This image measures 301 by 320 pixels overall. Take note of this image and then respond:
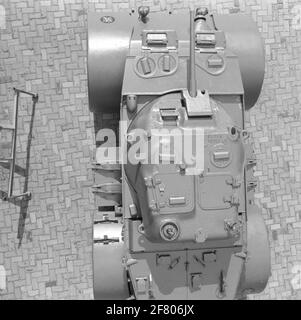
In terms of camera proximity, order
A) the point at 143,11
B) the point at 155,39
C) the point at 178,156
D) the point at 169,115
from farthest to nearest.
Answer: the point at 143,11 → the point at 155,39 → the point at 169,115 → the point at 178,156

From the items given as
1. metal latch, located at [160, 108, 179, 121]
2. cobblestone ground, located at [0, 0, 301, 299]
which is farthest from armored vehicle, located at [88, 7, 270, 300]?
cobblestone ground, located at [0, 0, 301, 299]

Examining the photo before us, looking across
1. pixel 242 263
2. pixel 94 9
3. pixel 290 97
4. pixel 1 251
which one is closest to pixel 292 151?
pixel 290 97

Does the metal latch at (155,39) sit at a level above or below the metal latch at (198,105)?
above

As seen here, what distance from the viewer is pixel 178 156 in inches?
207

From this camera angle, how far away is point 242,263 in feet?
19.0

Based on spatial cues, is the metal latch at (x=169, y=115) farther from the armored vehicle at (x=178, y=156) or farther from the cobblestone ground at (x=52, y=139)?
the cobblestone ground at (x=52, y=139)

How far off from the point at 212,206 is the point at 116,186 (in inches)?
61.2

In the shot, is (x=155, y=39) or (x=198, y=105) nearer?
(x=198, y=105)

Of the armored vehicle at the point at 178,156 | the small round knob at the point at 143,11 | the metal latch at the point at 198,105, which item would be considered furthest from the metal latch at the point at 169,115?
the small round knob at the point at 143,11

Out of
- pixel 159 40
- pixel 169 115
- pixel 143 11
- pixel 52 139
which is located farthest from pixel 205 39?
pixel 52 139

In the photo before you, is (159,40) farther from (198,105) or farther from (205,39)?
(198,105)

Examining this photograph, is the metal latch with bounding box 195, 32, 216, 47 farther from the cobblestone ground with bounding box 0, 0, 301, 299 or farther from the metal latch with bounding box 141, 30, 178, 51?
the cobblestone ground with bounding box 0, 0, 301, 299

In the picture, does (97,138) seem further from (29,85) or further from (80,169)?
(29,85)

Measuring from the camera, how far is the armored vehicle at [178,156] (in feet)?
17.4
